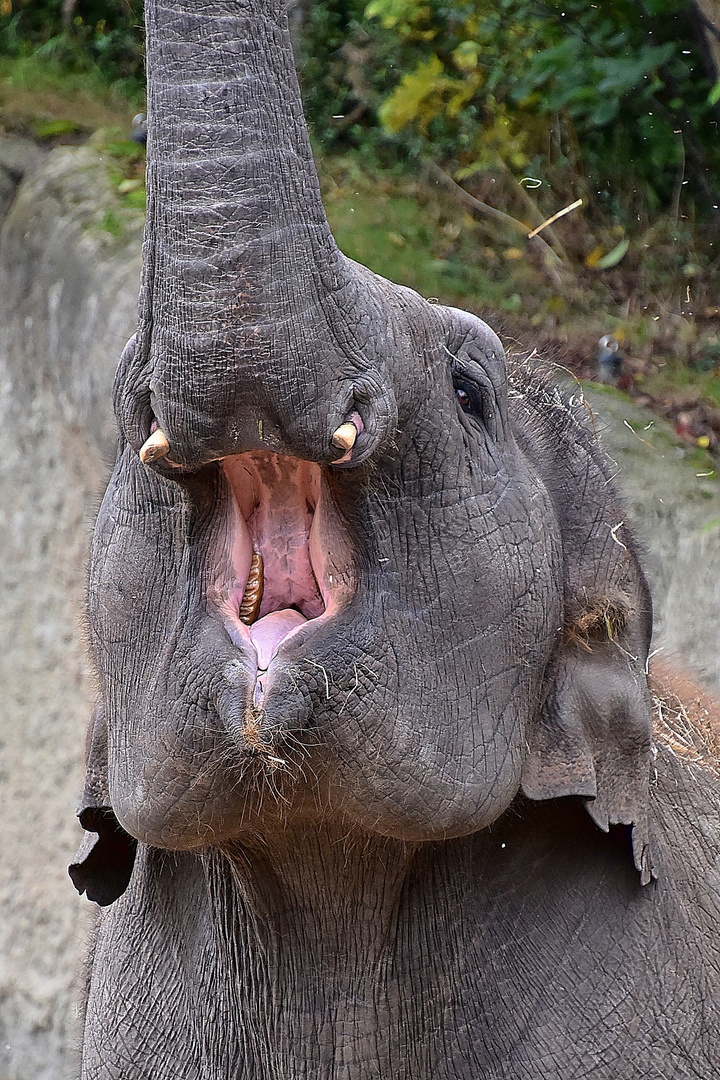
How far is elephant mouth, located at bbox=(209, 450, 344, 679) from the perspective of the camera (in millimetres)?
1843

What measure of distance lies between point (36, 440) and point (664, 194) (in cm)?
237

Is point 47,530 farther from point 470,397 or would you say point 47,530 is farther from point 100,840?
point 470,397

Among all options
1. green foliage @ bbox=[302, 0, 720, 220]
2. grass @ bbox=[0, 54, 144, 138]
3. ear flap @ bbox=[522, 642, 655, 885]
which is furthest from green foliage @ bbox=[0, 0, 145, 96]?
ear flap @ bbox=[522, 642, 655, 885]

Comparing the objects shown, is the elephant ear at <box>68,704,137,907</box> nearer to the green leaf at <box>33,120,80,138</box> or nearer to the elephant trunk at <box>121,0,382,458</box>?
the elephant trunk at <box>121,0,382,458</box>

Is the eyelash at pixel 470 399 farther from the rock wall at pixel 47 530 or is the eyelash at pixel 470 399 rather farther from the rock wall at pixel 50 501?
the rock wall at pixel 47 530

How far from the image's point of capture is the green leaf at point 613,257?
5.18 metres

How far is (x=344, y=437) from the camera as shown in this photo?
171 centimetres

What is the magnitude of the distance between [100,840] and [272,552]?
770 millimetres

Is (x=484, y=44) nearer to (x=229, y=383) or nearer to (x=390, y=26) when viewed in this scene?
(x=390, y=26)

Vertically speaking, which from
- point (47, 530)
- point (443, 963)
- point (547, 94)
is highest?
point (443, 963)

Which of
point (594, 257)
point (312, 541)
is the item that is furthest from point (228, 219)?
point (594, 257)

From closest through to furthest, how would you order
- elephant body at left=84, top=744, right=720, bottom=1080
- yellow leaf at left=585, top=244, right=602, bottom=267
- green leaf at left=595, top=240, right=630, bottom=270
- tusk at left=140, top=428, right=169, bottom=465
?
tusk at left=140, top=428, right=169, bottom=465 → elephant body at left=84, top=744, right=720, bottom=1080 → green leaf at left=595, top=240, right=630, bottom=270 → yellow leaf at left=585, top=244, right=602, bottom=267

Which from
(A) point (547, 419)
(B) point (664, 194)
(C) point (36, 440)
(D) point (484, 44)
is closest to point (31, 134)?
(C) point (36, 440)

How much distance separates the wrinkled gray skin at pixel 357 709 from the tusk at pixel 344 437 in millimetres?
23
